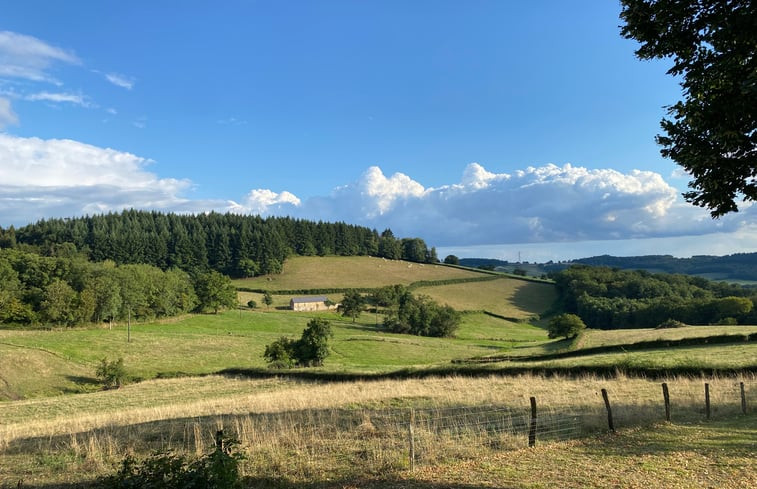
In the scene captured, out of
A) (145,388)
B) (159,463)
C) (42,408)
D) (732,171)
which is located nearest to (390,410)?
(159,463)

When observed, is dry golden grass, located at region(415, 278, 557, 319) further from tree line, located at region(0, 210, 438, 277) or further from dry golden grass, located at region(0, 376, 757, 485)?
dry golden grass, located at region(0, 376, 757, 485)

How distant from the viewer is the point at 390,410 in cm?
2036

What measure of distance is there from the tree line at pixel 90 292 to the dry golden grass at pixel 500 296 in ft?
188

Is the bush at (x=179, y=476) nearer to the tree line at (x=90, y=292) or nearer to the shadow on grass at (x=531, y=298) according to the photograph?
the tree line at (x=90, y=292)

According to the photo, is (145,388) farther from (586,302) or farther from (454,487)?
(586,302)

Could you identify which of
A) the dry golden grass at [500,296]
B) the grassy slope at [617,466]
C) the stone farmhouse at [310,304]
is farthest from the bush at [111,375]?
the dry golden grass at [500,296]

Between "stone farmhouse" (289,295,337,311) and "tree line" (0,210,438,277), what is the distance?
3044 centimetres

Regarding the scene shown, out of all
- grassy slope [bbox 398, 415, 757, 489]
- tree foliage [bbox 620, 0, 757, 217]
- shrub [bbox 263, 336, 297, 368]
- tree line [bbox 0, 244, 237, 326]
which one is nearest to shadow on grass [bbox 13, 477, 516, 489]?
grassy slope [bbox 398, 415, 757, 489]

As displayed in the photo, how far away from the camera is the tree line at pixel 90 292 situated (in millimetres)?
77000

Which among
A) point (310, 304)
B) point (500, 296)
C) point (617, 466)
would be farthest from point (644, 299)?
point (617, 466)

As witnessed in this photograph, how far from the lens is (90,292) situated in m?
81.4

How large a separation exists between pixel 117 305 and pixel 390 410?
81546 mm

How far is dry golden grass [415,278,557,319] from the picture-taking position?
117625 millimetres

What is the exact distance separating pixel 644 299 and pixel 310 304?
3443 inches
